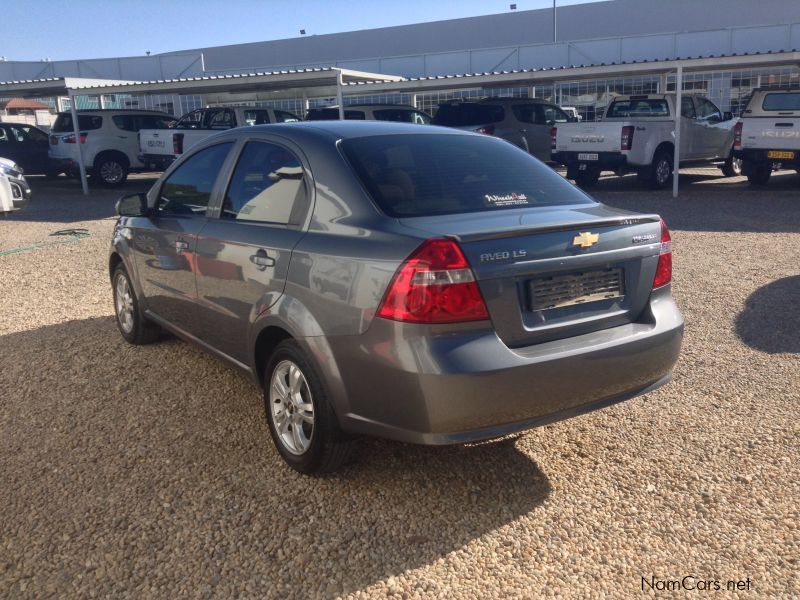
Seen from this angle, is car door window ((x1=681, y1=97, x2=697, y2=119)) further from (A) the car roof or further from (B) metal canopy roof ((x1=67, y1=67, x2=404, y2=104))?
(A) the car roof

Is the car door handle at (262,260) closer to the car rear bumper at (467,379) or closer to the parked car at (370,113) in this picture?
the car rear bumper at (467,379)

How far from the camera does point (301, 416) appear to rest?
3.47 m

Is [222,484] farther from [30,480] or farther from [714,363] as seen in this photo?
[714,363]

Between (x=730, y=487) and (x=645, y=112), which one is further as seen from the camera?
(x=645, y=112)

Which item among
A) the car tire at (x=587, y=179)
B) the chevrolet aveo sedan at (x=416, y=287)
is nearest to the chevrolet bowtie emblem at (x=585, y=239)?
the chevrolet aveo sedan at (x=416, y=287)

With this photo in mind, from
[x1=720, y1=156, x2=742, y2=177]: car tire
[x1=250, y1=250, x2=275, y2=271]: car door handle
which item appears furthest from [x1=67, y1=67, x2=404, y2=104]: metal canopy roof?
[x1=250, y1=250, x2=275, y2=271]: car door handle

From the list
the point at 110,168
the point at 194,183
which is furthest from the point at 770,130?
the point at 110,168

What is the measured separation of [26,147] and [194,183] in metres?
16.8

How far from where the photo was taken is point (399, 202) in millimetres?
3254

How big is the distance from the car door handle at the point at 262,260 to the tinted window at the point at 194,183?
32.0 inches

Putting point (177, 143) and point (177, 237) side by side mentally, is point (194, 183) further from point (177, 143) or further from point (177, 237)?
point (177, 143)

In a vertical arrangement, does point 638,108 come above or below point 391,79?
below

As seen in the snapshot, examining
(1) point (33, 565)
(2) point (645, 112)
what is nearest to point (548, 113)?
(2) point (645, 112)

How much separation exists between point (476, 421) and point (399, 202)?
40.2 inches
